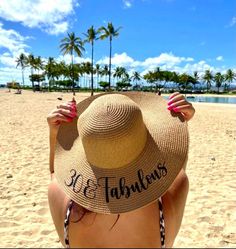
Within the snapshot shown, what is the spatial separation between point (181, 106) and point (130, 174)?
45cm

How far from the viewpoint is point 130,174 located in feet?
3.46

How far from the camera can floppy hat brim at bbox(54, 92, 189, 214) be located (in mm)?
1017

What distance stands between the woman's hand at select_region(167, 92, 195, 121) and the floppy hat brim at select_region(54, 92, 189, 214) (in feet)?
0.33

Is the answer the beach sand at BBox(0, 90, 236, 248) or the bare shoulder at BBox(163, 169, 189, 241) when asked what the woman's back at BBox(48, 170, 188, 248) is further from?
the beach sand at BBox(0, 90, 236, 248)

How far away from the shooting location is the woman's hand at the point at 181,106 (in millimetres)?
1335

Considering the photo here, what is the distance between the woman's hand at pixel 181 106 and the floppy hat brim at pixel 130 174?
0.10 m

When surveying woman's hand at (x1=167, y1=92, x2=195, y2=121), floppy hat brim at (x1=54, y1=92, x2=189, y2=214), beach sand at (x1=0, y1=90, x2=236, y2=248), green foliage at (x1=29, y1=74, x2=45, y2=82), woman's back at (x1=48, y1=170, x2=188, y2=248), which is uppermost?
woman's hand at (x1=167, y1=92, x2=195, y2=121)

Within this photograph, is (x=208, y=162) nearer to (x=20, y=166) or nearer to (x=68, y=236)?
(x=20, y=166)

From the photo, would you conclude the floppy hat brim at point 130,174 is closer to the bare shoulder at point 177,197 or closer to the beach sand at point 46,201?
the bare shoulder at point 177,197

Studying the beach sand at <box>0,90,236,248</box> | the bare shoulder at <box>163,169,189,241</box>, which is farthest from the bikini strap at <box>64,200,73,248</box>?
the beach sand at <box>0,90,236,248</box>

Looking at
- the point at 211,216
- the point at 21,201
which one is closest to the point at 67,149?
the point at 211,216

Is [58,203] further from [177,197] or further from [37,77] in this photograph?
[37,77]

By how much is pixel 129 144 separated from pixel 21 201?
3.64 meters

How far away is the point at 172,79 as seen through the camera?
107m
